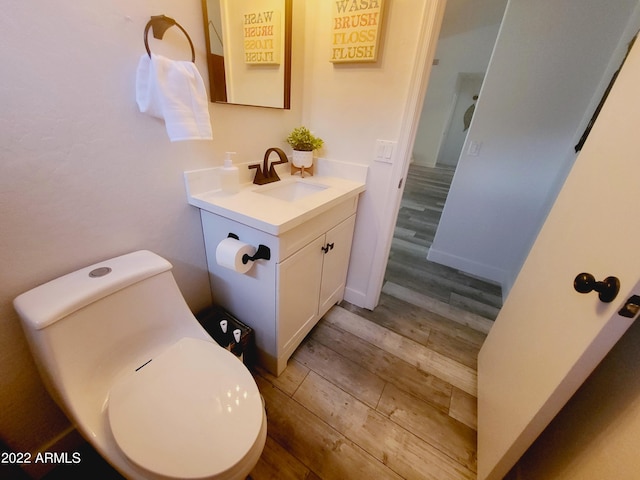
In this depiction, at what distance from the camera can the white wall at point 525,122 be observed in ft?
5.05

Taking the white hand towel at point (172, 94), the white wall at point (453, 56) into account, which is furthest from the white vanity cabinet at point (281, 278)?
the white wall at point (453, 56)

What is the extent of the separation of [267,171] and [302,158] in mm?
231

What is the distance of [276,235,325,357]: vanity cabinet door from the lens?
106 centimetres

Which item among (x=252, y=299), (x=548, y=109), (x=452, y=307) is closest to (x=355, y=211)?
(x=252, y=299)

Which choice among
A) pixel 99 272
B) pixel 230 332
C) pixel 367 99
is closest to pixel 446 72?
pixel 367 99

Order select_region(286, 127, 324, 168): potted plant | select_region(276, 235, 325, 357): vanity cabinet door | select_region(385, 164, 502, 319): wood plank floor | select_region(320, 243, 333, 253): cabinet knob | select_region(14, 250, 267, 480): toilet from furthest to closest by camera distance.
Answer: select_region(385, 164, 502, 319): wood plank floor, select_region(286, 127, 324, 168): potted plant, select_region(320, 243, 333, 253): cabinet knob, select_region(276, 235, 325, 357): vanity cabinet door, select_region(14, 250, 267, 480): toilet

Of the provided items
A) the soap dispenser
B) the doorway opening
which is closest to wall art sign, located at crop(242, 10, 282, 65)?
the soap dispenser

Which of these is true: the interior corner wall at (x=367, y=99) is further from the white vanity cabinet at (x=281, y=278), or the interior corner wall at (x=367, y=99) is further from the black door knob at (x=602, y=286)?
the black door knob at (x=602, y=286)

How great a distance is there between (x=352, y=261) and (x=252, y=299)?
0.79 metres

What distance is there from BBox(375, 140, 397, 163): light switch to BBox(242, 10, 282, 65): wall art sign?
0.68 metres

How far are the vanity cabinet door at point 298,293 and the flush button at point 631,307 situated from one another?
0.93m

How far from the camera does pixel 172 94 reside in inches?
32.5

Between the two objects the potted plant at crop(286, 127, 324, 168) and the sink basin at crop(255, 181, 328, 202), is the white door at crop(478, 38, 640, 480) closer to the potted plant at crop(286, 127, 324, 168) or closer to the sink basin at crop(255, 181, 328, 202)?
the sink basin at crop(255, 181, 328, 202)

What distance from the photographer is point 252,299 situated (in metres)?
1.14
